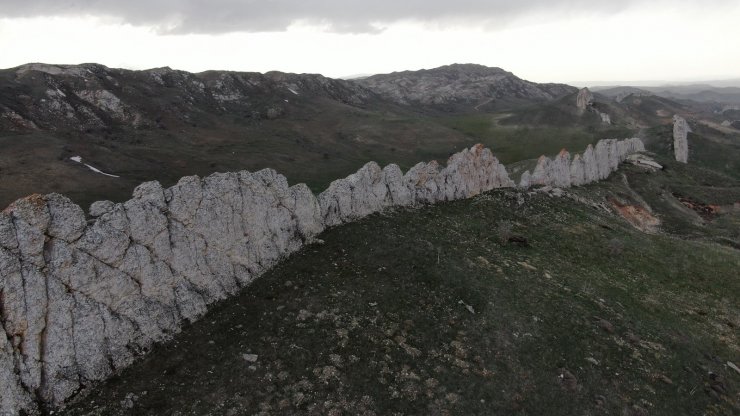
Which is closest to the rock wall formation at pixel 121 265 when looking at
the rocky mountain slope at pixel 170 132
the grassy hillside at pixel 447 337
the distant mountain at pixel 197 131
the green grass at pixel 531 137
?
the grassy hillside at pixel 447 337

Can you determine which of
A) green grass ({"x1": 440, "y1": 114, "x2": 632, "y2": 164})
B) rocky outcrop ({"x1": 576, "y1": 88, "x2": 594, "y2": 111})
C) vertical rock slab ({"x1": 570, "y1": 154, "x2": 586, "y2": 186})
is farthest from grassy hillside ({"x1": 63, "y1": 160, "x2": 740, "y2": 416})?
rocky outcrop ({"x1": 576, "y1": 88, "x2": 594, "y2": 111})

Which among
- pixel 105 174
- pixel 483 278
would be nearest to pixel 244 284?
pixel 483 278

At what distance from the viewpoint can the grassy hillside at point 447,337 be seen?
18719mm

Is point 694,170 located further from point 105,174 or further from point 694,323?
point 105,174

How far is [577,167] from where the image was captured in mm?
62562

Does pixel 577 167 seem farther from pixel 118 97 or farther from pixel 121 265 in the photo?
pixel 118 97

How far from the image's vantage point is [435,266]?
28953 mm

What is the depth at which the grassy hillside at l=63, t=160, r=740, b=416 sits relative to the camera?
1872 cm

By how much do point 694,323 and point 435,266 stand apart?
1733 cm

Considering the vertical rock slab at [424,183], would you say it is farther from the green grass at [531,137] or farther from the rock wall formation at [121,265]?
the green grass at [531,137]

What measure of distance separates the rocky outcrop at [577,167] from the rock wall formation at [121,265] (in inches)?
1380

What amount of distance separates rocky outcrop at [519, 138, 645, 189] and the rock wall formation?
115 ft

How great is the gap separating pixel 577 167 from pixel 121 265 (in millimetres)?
59420

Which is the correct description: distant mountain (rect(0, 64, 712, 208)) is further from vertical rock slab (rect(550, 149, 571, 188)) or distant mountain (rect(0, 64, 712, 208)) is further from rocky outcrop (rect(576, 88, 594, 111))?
vertical rock slab (rect(550, 149, 571, 188))
